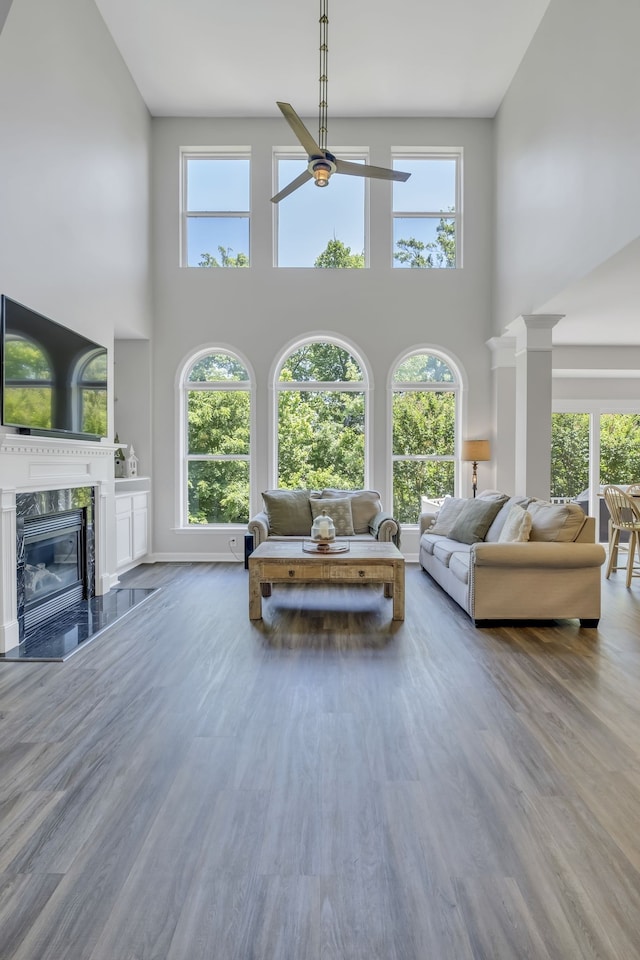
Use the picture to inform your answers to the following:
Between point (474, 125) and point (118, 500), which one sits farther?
point (474, 125)

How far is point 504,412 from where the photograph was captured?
679cm

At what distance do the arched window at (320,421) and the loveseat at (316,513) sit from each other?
887 millimetres

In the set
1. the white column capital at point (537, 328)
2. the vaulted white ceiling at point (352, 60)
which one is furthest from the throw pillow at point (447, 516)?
the vaulted white ceiling at point (352, 60)

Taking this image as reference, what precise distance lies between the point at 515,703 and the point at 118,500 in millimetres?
4366

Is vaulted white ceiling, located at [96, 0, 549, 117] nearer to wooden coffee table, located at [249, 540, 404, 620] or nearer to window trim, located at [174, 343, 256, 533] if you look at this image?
window trim, located at [174, 343, 256, 533]

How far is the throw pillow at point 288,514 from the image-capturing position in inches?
228

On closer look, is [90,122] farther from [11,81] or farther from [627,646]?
[627,646]

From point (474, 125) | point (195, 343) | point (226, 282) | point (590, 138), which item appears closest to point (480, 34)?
point (474, 125)

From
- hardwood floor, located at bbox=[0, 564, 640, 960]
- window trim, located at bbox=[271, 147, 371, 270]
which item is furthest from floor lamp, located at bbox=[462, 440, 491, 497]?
hardwood floor, located at bbox=[0, 564, 640, 960]

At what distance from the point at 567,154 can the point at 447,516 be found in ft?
11.1

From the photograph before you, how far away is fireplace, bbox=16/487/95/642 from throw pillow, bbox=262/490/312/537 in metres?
1.73

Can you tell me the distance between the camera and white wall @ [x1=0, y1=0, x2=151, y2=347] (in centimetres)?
380

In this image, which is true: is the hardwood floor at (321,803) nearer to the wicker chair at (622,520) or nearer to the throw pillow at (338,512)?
the throw pillow at (338,512)

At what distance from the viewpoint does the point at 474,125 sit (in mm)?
6879
